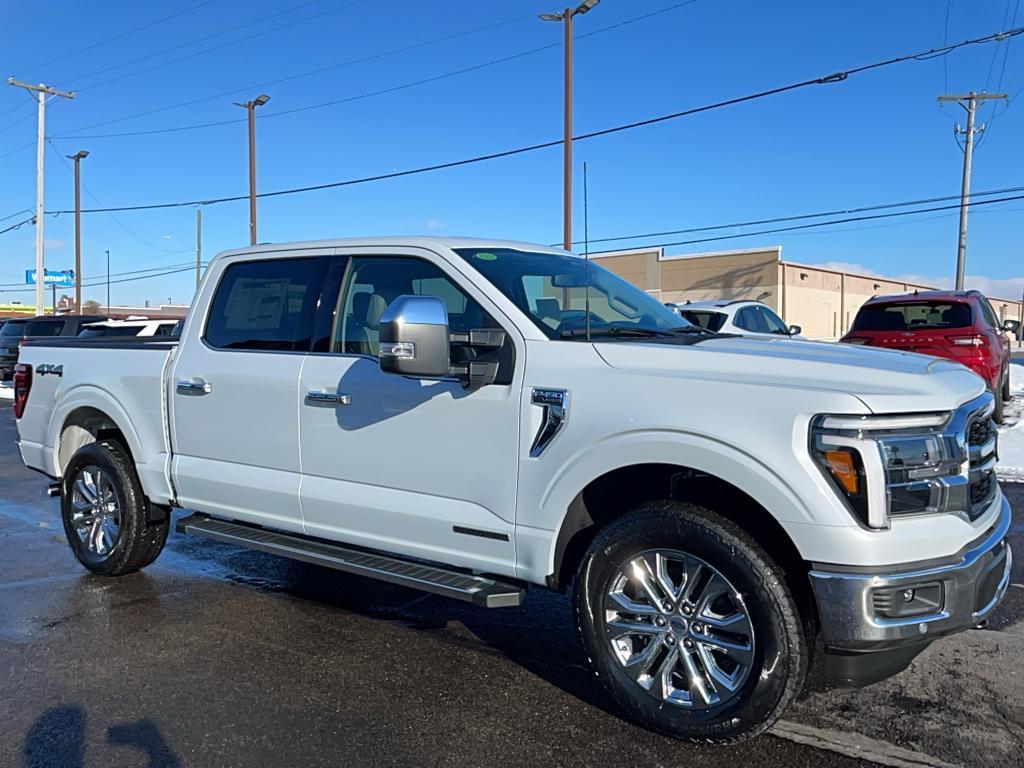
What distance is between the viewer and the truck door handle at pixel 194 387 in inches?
193

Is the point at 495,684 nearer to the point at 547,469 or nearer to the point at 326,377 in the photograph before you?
the point at 547,469

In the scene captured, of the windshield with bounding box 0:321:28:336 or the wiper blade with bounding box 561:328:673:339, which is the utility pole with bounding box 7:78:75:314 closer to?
the windshield with bounding box 0:321:28:336

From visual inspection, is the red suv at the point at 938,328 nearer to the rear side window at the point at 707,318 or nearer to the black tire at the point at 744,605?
the rear side window at the point at 707,318

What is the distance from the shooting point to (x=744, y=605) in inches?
124

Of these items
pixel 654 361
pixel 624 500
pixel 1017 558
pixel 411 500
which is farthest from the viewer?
pixel 1017 558

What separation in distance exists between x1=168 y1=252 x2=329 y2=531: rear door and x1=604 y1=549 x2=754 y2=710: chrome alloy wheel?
75.1 inches

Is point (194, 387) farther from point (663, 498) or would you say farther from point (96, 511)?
point (663, 498)

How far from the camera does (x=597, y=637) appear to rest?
349cm

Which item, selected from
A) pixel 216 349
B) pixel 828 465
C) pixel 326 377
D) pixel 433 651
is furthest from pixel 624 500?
pixel 216 349

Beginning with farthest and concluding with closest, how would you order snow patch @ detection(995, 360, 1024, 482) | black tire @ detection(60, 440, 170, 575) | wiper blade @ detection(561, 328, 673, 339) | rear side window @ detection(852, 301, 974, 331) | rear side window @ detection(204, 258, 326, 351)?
rear side window @ detection(852, 301, 974, 331), snow patch @ detection(995, 360, 1024, 482), black tire @ detection(60, 440, 170, 575), rear side window @ detection(204, 258, 326, 351), wiper blade @ detection(561, 328, 673, 339)

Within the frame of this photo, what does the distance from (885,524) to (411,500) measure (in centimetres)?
207

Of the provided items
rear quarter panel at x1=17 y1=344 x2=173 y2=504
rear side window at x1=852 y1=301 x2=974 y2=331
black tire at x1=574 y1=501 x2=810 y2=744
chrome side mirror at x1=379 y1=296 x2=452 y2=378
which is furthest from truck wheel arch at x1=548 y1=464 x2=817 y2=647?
rear side window at x1=852 y1=301 x2=974 y2=331

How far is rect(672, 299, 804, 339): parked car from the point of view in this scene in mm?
11406

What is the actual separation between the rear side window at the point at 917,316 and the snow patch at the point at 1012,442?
1.52m
